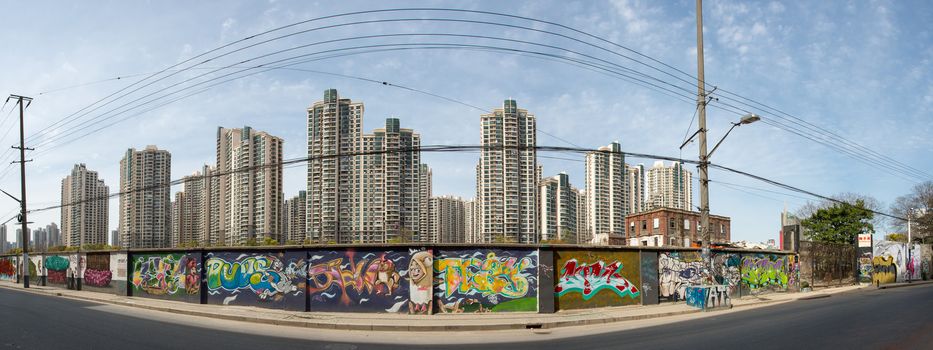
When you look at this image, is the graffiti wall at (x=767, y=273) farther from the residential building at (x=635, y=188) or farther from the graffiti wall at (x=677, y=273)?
the residential building at (x=635, y=188)

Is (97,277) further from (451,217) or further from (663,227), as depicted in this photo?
(451,217)

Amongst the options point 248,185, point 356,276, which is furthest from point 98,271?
point 248,185

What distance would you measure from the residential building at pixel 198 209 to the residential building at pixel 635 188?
78.5 m

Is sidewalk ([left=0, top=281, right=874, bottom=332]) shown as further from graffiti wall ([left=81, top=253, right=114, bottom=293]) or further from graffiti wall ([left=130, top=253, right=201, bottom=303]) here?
graffiti wall ([left=81, top=253, right=114, bottom=293])

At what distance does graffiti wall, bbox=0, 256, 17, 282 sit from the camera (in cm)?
4369

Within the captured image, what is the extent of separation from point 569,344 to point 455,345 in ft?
8.69

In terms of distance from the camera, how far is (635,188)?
4483 inches

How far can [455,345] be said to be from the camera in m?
12.2

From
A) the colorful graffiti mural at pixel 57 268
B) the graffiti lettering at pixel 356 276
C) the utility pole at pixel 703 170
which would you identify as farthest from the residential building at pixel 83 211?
the utility pole at pixel 703 170

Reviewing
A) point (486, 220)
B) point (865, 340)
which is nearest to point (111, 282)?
point (865, 340)

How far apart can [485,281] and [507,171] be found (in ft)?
119

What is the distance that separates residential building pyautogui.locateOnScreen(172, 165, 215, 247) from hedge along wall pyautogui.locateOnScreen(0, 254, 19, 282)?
39.7 feet

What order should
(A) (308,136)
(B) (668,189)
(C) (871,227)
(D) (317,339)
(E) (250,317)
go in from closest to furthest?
(D) (317,339) → (E) (250,317) → (A) (308,136) → (C) (871,227) → (B) (668,189)

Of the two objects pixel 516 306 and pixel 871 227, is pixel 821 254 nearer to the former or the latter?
pixel 516 306
